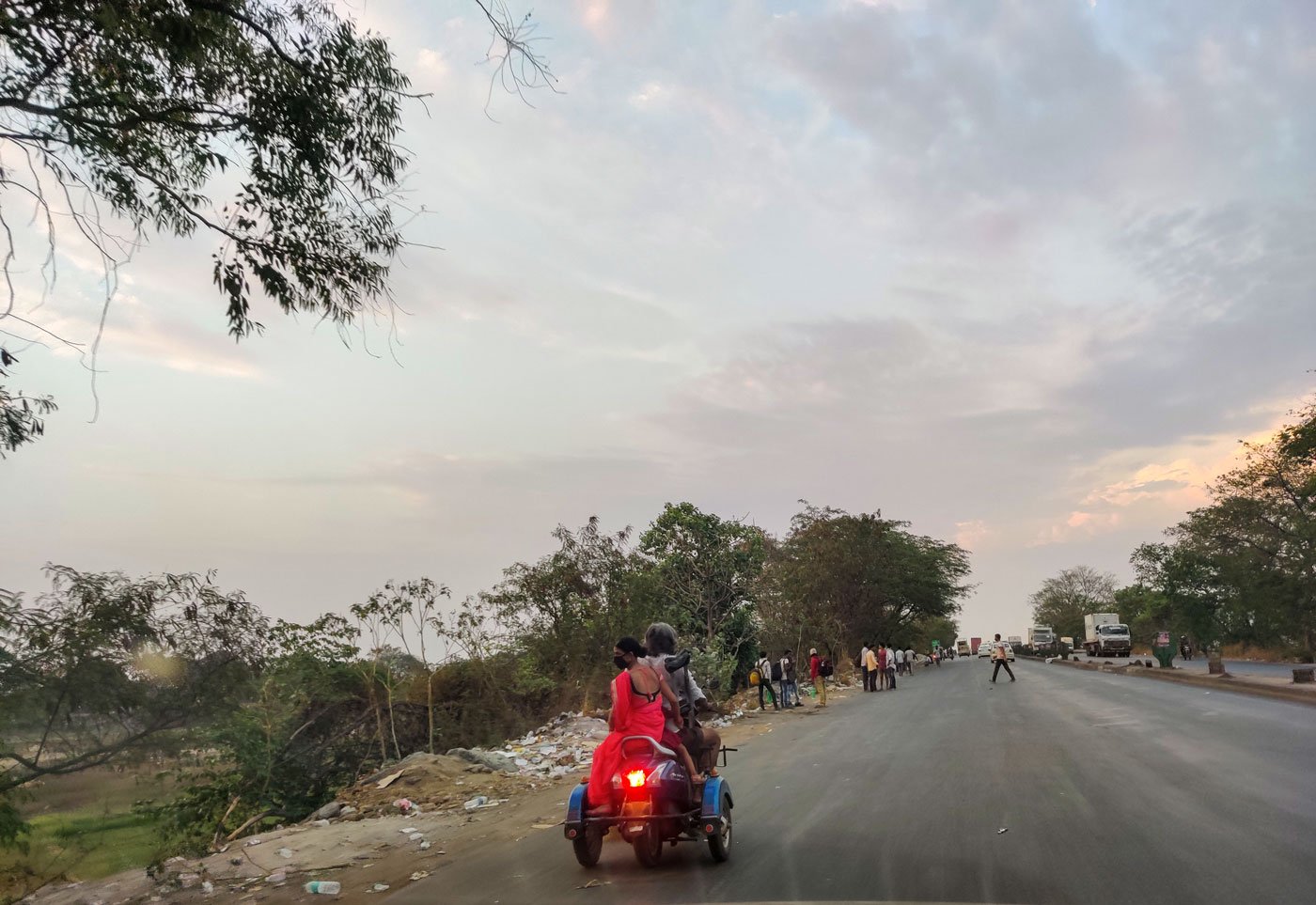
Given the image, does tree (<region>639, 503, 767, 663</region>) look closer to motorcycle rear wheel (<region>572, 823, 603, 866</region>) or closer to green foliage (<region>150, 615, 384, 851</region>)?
green foliage (<region>150, 615, 384, 851</region>)

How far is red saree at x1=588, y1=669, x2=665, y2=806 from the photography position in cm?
668

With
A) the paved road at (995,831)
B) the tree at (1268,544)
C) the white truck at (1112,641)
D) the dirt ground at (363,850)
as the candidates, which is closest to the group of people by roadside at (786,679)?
the paved road at (995,831)

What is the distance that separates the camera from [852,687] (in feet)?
127

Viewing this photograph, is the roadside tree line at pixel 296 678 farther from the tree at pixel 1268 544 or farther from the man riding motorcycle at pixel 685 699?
the tree at pixel 1268 544

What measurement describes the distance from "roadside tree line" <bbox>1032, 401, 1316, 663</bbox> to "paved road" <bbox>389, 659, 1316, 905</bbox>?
122ft

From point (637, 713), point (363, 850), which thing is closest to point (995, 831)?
point (637, 713)

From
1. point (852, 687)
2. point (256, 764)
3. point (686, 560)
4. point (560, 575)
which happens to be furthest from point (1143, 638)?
point (256, 764)

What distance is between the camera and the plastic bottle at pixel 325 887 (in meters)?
7.10

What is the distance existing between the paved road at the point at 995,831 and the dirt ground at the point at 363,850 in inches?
25.5

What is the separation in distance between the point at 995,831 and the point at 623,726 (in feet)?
10.7

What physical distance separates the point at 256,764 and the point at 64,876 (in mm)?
6902

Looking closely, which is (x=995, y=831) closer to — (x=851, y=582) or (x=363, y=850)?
(x=363, y=850)

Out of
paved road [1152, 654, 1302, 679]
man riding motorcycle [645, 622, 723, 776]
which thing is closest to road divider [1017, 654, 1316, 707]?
paved road [1152, 654, 1302, 679]

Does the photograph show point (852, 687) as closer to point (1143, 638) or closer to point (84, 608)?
point (84, 608)
